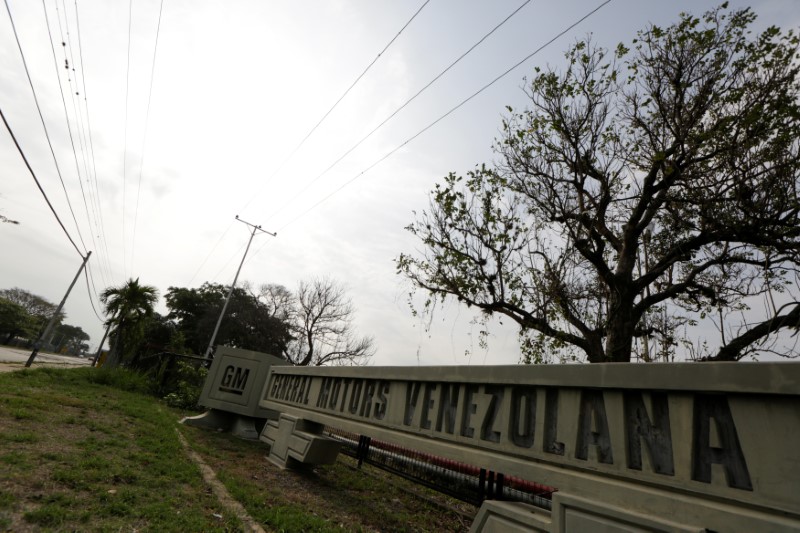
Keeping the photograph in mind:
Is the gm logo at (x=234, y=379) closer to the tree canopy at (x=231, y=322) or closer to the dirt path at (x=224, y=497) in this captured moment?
the dirt path at (x=224, y=497)

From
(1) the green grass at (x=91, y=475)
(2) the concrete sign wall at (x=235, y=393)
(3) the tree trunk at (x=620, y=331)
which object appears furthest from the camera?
(2) the concrete sign wall at (x=235, y=393)

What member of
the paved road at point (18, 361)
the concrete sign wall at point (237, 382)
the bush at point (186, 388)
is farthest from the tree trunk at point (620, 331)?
the paved road at point (18, 361)

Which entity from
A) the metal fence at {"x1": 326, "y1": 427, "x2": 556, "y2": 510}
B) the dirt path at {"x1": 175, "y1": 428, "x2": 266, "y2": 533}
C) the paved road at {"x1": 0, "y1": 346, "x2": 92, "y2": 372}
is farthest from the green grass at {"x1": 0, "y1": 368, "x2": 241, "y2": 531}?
the paved road at {"x1": 0, "y1": 346, "x2": 92, "y2": 372}

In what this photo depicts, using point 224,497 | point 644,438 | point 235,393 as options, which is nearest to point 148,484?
point 224,497

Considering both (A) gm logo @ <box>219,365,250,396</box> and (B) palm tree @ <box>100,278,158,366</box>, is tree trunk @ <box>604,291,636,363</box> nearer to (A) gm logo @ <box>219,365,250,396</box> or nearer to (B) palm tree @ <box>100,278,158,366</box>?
(A) gm logo @ <box>219,365,250,396</box>

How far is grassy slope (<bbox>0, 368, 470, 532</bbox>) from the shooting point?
3.49 meters

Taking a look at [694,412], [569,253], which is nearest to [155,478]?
[694,412]

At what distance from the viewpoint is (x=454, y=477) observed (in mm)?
5906

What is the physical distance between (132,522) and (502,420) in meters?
3.41

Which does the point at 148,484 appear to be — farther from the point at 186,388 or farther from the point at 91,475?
the point at 186,388

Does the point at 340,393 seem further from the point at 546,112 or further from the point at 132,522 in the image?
the point at 546,112

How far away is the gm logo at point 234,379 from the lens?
10.0 metres

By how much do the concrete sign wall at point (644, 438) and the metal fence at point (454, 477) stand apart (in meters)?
1.50

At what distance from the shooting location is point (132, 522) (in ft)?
11.2
